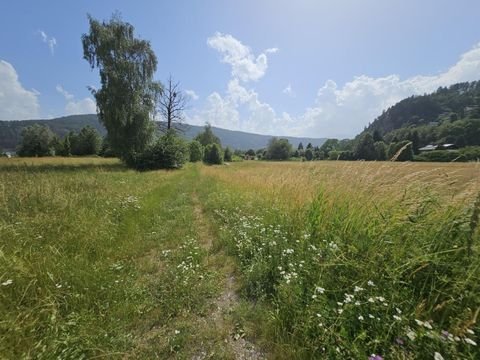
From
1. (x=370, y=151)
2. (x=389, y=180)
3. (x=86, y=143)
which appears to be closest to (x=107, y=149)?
(x=86, y=143)

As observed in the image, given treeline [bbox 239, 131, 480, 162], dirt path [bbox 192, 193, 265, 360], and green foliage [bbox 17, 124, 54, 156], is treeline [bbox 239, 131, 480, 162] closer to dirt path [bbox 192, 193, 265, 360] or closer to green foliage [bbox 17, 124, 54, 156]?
dirt path [bbox 192, 193, 265, 360]

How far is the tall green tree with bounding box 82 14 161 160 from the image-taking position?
23.5m

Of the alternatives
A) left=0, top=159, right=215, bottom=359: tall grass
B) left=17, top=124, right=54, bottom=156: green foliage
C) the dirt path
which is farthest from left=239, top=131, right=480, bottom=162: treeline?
left=17, top=124, right=54, bottom=156: green foliage

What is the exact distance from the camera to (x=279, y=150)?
90500 mm

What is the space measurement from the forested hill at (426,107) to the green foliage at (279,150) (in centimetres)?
6282

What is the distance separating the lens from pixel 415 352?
1622mm

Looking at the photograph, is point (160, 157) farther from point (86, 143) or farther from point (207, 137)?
point (86, 143)

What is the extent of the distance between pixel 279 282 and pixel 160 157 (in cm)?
2514

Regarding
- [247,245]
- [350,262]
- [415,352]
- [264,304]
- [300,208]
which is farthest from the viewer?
[300,208]

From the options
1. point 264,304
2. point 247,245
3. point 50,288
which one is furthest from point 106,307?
point 247,245

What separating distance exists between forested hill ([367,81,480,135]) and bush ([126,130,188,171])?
127m

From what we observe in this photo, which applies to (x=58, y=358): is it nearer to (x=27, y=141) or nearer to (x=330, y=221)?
(x=330, y=221)

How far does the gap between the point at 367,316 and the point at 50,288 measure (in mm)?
3497

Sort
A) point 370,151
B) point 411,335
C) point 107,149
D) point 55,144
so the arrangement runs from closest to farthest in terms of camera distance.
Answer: point 411,335
point 370,151
point 107,149
point 55,144
